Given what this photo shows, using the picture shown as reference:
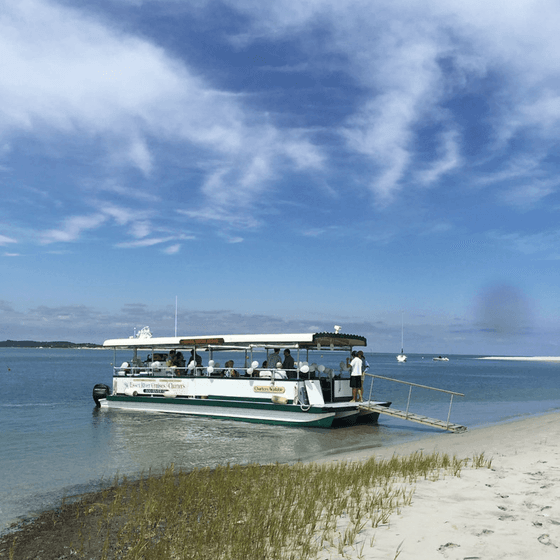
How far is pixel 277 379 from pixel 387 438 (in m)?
4.51

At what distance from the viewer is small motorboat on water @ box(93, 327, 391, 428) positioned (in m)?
18.8

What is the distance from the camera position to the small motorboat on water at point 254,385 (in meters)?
18.8

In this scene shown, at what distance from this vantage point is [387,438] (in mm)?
17469

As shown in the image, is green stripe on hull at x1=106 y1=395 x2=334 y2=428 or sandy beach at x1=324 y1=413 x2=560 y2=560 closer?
sandy beach at x1=324 y1=413 x2=560 y2=560

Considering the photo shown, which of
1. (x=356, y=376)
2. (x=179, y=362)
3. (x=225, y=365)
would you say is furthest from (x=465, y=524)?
(x=179, y=362)

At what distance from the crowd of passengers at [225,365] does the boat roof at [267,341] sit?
1.84ft

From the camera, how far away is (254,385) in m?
20.2

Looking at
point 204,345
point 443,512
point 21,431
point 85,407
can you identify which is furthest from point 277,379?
point 85,407

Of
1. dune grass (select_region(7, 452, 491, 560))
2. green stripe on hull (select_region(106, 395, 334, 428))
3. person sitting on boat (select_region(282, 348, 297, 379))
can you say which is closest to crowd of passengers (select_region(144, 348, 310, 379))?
person sitting on boat (select_region(282, 348, 297, 379))

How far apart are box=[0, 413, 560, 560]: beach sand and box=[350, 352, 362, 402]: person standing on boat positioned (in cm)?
840

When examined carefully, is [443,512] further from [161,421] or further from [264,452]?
[161,421]

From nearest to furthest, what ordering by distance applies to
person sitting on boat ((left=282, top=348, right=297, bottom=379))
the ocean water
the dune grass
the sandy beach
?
the sandy beach < the dune grass < the ocean water < person sitting on boat ((left=282, top=348, right=297, bottom=379))

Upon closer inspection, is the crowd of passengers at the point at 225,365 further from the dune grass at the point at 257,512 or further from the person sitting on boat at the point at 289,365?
the dune grass at the point at 257,512

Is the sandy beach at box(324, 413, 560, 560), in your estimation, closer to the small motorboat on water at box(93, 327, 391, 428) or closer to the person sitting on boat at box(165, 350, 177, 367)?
the small motorboat on water at box(93, 327, 391, 428)
